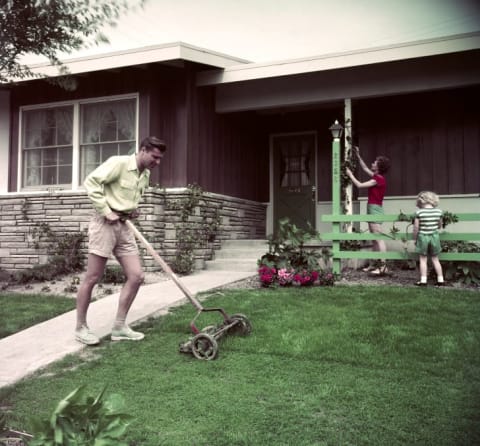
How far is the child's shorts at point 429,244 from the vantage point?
19.7 ft

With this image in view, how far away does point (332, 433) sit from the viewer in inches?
93.7

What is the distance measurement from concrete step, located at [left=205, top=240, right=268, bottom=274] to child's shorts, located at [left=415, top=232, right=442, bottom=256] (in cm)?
253

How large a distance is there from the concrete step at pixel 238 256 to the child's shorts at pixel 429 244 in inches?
99.7

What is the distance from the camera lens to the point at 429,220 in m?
6.05

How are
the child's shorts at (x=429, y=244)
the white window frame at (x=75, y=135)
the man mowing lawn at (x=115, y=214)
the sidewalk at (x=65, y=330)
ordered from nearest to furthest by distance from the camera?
the sidewalk at (x=65, y=330) → the man mowing lawn at (x=115, y=214) → the child's shorts at (x=429, y=244) → the white window frame at (x=75, y=135)

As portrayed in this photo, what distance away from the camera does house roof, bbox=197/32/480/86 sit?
7016mm

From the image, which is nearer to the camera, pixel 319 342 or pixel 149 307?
pixel 319 342

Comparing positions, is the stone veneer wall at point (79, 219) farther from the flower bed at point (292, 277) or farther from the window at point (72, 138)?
the flower bed at point (292, 277)

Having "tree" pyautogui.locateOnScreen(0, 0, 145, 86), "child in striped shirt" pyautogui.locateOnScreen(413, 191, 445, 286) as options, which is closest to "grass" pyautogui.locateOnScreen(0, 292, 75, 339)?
"tree" pyautogui.locateOnScreen(0, 0, 145, 86)

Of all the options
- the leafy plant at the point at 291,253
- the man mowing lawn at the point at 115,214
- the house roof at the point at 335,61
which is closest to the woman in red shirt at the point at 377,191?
the leafy plant at the point at 291,253

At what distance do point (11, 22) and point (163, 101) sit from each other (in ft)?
23.3

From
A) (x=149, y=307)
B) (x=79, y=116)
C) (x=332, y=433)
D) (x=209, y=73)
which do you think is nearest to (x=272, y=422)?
(x=332, y=433)

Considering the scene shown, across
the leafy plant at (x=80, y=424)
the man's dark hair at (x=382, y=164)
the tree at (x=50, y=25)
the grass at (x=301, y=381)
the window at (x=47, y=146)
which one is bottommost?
the grass at (x=301, y=381)

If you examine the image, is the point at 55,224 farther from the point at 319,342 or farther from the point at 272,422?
the point at 272,422
